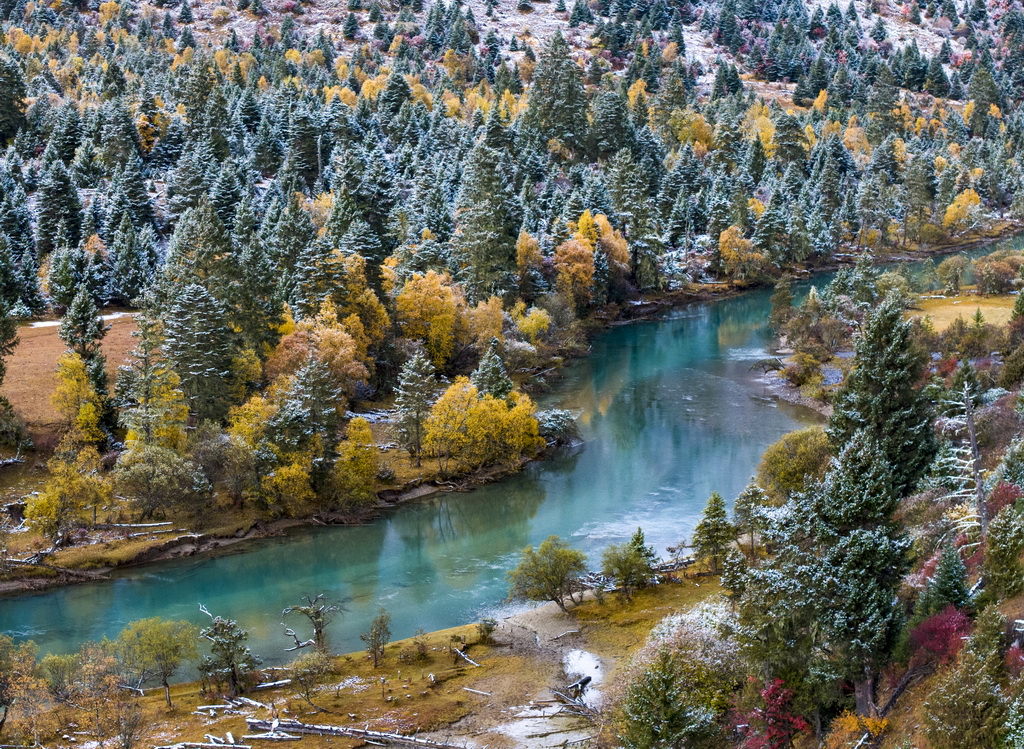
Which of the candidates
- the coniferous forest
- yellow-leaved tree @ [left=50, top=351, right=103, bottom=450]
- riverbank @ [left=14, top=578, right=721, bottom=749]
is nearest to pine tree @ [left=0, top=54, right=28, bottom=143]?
the coniferous forest

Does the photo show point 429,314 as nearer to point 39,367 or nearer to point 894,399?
point 39,367

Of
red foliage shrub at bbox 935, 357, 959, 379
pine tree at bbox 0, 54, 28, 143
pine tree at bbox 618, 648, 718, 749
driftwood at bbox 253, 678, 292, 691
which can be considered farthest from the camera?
pine tree at bbox 0, 54, 28, 143

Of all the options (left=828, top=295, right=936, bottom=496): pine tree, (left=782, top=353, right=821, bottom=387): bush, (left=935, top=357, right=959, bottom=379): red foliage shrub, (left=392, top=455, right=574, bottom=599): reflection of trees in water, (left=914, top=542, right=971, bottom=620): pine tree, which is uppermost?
(left=828, top=295, right=936, bottom=496): pine tree

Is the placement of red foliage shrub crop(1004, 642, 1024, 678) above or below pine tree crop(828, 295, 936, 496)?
below

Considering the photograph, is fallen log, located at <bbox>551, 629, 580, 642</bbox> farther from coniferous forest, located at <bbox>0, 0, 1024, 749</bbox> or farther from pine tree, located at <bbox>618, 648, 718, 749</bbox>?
pine tree, located at <bbox>618, 648, 718, 749</bbox>

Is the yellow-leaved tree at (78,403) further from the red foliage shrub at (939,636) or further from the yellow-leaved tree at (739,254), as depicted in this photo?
the yellow-leaved tree at (739,254)
